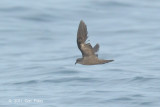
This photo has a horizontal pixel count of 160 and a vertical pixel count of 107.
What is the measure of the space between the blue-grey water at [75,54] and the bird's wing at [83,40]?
307 cm

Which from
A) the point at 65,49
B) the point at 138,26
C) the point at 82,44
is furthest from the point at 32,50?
the point at 82,44

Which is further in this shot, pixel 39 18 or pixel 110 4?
pixel 110 4

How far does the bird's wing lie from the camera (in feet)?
49.6

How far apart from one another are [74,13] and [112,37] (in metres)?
4.05

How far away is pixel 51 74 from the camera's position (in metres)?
22.5

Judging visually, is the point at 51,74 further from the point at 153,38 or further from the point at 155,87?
the point at 153,38

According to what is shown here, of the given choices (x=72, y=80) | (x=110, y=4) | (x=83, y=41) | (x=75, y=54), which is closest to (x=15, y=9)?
(x=110, y=4)

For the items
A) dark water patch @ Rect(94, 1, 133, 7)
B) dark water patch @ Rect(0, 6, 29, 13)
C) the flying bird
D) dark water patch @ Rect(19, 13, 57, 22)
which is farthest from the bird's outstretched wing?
dark water patch @ Rect(94, 1, 133, 7)

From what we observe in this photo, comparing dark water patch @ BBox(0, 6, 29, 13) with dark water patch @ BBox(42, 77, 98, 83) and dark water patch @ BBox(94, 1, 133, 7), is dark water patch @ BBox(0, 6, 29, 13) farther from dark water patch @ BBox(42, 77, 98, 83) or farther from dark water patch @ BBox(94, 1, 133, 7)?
→ dark water patch @ BBox(42, 77, 98, 83)

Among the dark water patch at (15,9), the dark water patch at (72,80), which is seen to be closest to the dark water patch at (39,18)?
the dark water patch at (15,9)

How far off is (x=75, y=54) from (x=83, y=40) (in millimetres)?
10826

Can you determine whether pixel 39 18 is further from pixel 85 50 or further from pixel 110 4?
pixel 85 50

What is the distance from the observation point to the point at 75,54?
85.5ft

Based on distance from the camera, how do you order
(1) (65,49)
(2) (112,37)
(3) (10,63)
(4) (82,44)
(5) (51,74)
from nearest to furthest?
1. (4) (82,44)
2. (5) (51,74)
3. (3) (10,63)
4. (1) (65,49)
5. (2) (112,37)
